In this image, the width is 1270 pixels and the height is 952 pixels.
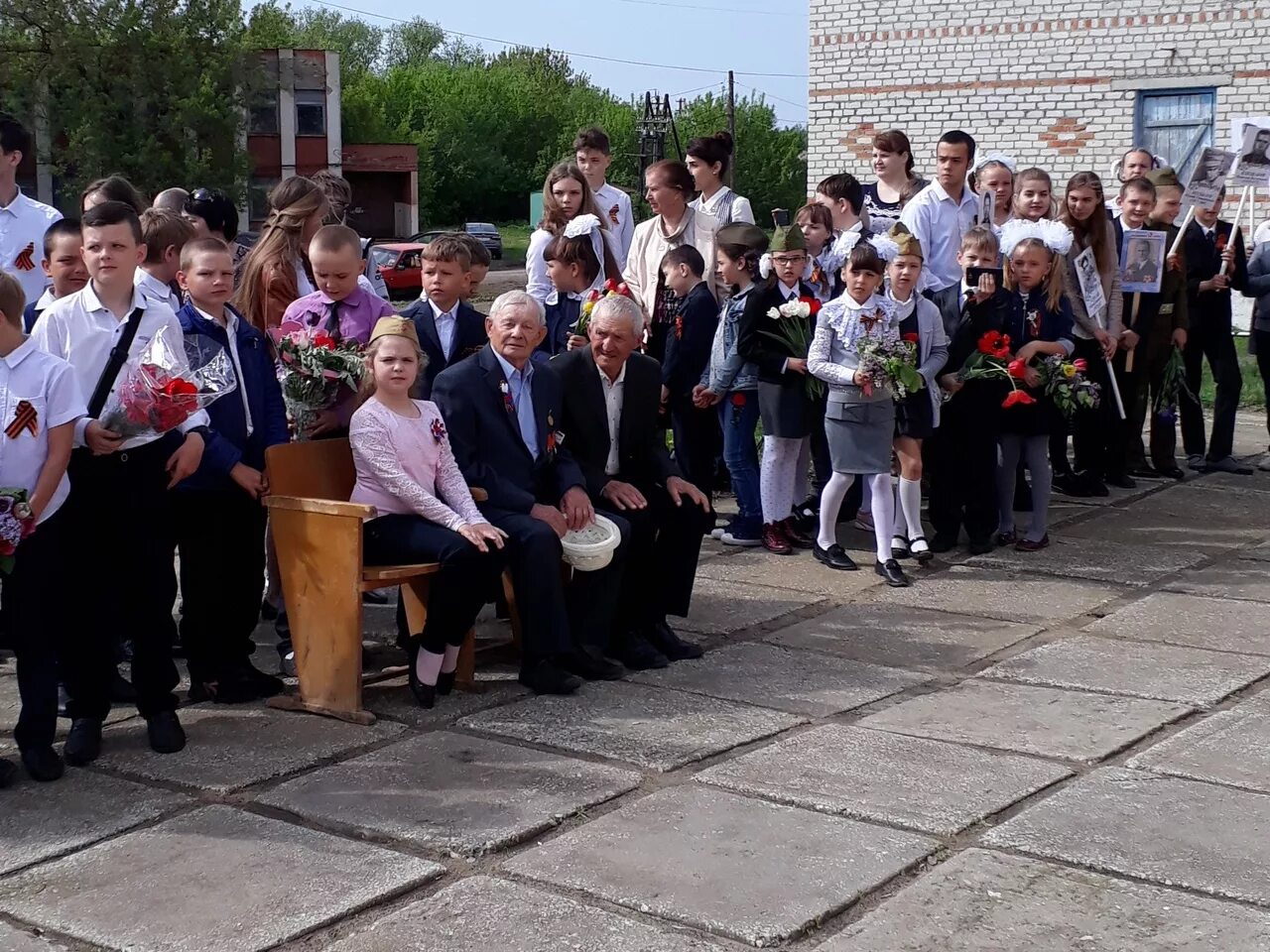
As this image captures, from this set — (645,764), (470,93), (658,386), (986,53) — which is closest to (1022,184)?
(658,386)

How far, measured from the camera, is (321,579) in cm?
572

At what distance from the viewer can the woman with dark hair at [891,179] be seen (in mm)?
9430

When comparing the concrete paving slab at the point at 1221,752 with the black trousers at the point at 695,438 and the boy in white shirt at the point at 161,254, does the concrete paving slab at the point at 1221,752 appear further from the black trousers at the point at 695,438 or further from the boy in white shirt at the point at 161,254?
the boy in white shirt at the point at 161,254

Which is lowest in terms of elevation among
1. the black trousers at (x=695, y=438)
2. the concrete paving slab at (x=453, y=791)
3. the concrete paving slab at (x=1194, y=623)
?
the concrete paving slab at (x=453, y=791)

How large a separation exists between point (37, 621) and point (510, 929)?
81.4 inches

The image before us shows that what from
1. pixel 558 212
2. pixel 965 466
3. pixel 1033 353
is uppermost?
pixel 558 212

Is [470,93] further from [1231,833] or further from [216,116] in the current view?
[1231,833]

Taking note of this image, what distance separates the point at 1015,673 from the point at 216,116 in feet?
157

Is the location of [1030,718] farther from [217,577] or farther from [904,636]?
[217,577]

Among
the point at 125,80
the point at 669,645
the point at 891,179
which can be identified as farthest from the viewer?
the point at 125,80

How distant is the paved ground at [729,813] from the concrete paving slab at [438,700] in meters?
0.02

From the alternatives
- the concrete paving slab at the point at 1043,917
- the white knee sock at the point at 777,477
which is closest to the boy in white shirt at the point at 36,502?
the concrete paving slab at the point at 1043,917

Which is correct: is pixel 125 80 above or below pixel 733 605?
above

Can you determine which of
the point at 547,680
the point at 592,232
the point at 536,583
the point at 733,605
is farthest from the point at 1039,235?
the point at 547,680
